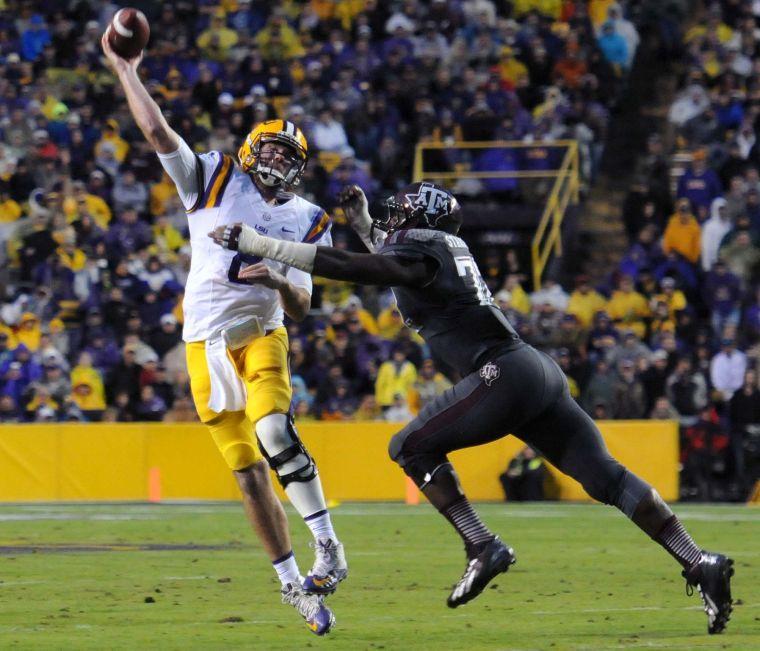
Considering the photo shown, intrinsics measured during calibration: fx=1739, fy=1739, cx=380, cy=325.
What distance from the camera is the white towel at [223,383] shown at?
759 cm

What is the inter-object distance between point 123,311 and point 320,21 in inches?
234

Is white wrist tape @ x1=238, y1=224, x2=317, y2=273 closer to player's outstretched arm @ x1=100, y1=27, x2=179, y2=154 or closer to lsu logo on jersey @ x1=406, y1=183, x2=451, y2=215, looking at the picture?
lsu logo on jersey @ x1=406, y1=183, x2=451, y2=215

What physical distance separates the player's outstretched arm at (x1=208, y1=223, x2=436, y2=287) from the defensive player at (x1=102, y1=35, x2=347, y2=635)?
56cm

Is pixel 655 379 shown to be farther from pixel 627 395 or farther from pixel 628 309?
pixel 628 309

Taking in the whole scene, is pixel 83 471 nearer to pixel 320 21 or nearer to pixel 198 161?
pixel 320 21

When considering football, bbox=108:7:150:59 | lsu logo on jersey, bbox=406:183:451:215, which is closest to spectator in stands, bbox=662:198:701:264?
lsu logo on jersey, bbox=406:183:451:215

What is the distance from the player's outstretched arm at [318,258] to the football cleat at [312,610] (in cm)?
137

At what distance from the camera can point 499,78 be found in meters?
21.0

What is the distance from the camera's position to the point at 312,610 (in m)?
7.15

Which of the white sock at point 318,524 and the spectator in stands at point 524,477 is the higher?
the white sock at point 318,524

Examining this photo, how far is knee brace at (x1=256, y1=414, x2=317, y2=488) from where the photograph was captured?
7.39 meters

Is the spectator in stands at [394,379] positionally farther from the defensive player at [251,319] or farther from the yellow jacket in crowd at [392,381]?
the defensive player at [251,319]

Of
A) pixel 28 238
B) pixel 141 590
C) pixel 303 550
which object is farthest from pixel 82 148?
pixel 141 590

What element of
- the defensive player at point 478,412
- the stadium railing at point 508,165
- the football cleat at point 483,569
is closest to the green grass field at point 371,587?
the football cleat at point 483,569
